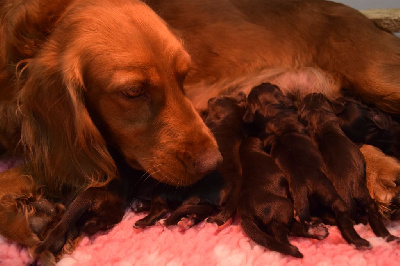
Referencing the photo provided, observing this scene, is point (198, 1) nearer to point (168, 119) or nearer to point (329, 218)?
point (168, 119)

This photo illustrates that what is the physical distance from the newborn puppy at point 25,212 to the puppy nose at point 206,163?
0.62 meters

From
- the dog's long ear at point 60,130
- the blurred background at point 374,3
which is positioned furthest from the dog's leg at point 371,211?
the blurred background at point 374,3

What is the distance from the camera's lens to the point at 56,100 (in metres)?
1.67

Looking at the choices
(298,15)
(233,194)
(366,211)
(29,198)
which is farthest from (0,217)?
(298,15)

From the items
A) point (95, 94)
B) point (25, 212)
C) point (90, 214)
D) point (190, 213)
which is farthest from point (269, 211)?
point (25, 212)

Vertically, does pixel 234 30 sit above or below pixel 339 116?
above

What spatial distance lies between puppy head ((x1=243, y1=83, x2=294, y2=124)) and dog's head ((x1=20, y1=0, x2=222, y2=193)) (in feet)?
1.81

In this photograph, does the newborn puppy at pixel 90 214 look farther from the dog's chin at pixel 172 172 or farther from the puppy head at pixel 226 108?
the puppy head at pixel 226 108

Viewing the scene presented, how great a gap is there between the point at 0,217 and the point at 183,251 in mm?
765

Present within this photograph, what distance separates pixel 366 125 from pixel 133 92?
4.13ft

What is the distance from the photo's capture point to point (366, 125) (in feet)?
7.15

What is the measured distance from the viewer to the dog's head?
5.39 ft

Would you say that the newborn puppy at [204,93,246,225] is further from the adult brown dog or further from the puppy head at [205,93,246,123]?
the adult brown dog

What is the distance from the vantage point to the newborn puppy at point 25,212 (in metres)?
1.63
